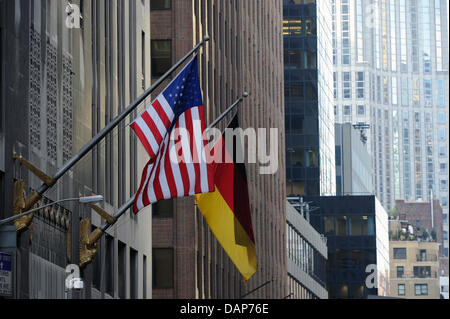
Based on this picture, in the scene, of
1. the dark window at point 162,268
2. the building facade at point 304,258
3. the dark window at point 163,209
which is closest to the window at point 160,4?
the dark window at point 163,209

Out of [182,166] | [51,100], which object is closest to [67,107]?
[51,100]

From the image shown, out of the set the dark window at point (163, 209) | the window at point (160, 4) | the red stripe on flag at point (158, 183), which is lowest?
the red stripe on flag at point (158, 183)

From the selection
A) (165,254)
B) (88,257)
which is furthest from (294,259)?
(88,257)

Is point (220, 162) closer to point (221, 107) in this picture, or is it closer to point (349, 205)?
point (221, 107)

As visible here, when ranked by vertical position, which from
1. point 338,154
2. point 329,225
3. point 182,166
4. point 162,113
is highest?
point 338,154

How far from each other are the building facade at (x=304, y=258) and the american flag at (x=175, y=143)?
79142 millimetres

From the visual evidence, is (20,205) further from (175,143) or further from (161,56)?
(161,56)

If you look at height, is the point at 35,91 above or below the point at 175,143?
above

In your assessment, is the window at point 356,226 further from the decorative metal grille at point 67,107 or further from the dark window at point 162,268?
the decorative metal grille at point 67,107

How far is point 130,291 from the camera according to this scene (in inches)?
2174

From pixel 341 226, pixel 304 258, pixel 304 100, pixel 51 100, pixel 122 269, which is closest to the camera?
pixel 51 100

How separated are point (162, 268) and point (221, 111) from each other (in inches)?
593

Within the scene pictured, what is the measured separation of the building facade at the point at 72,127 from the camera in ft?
120

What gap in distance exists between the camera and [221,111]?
3189 inches
